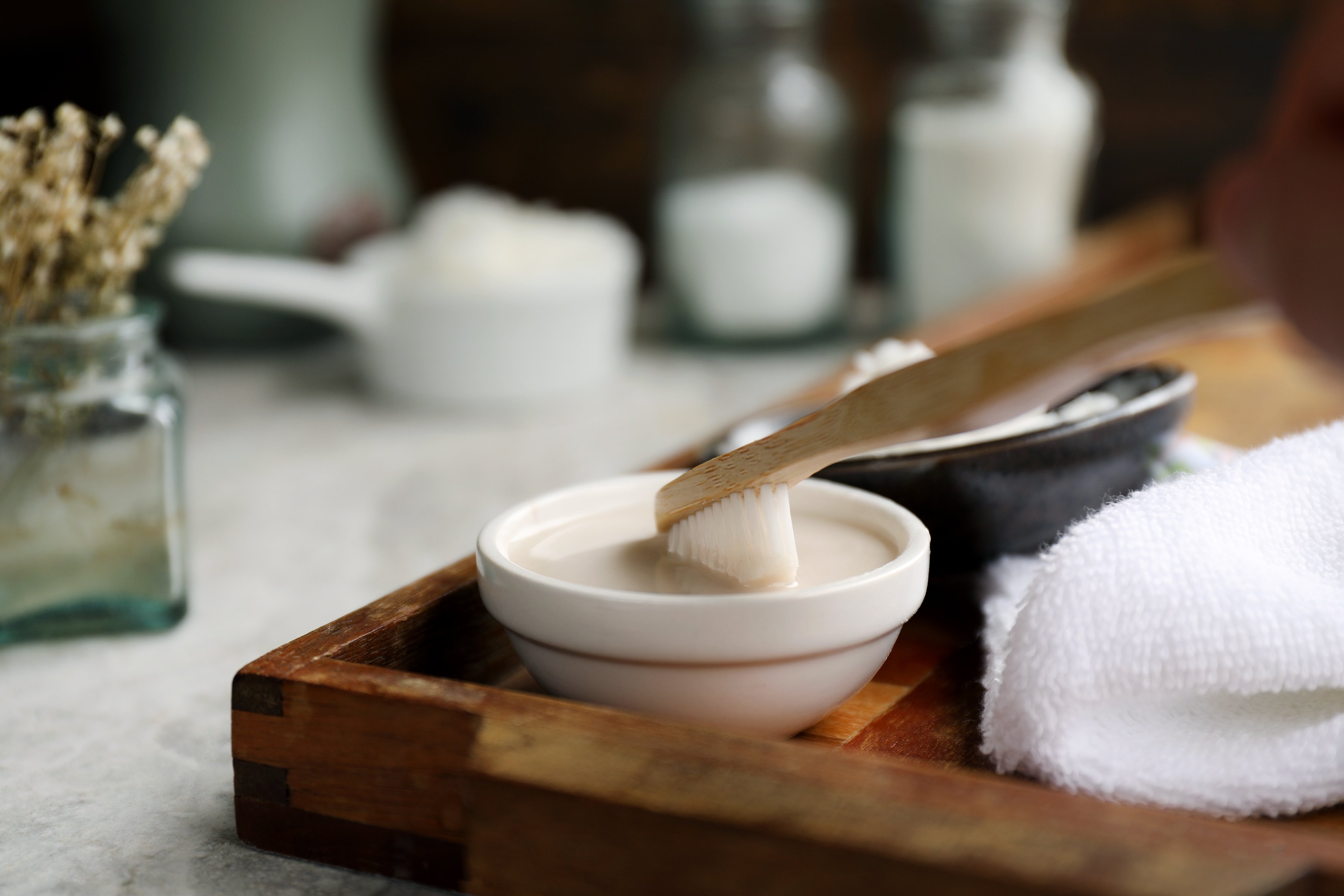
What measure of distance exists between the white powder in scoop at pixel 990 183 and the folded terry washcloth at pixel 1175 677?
69 centimetres

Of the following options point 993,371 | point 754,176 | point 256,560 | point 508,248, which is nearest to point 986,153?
point 754,176

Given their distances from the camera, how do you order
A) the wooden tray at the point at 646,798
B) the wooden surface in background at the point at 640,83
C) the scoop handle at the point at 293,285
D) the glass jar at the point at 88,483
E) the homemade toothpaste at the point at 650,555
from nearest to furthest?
the wooden tray at the point at 646,798
the homemade toothpaste at the point at 650,555
the glass jar at the point at 88,483
the scoop handle at the point at 293,285
the wooden surface in background at the point at 640,83

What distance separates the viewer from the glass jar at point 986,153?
100 cm

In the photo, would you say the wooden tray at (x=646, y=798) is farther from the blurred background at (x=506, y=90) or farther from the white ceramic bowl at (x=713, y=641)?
the blurred background at (x=506, y=90)

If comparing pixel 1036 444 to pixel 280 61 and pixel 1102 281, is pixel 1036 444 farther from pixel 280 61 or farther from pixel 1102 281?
pixel 280 61

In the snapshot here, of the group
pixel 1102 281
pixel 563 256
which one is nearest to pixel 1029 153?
pixel 1102 281

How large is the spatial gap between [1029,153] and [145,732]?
785mm

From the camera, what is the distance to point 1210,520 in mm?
373

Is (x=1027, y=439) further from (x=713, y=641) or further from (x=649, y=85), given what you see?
(x=649, y=85)

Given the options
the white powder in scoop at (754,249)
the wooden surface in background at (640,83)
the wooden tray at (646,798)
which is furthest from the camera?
the wooden surface in background at (640,83)

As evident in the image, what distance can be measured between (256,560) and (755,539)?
1.12ft

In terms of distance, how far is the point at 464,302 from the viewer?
0.86 metres

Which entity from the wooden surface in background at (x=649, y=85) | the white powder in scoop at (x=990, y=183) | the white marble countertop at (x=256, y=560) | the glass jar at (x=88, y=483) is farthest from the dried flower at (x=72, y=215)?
the wooden surface in background at (x=649, y=85)

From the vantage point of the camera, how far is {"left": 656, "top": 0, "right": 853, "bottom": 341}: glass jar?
1006 mm
